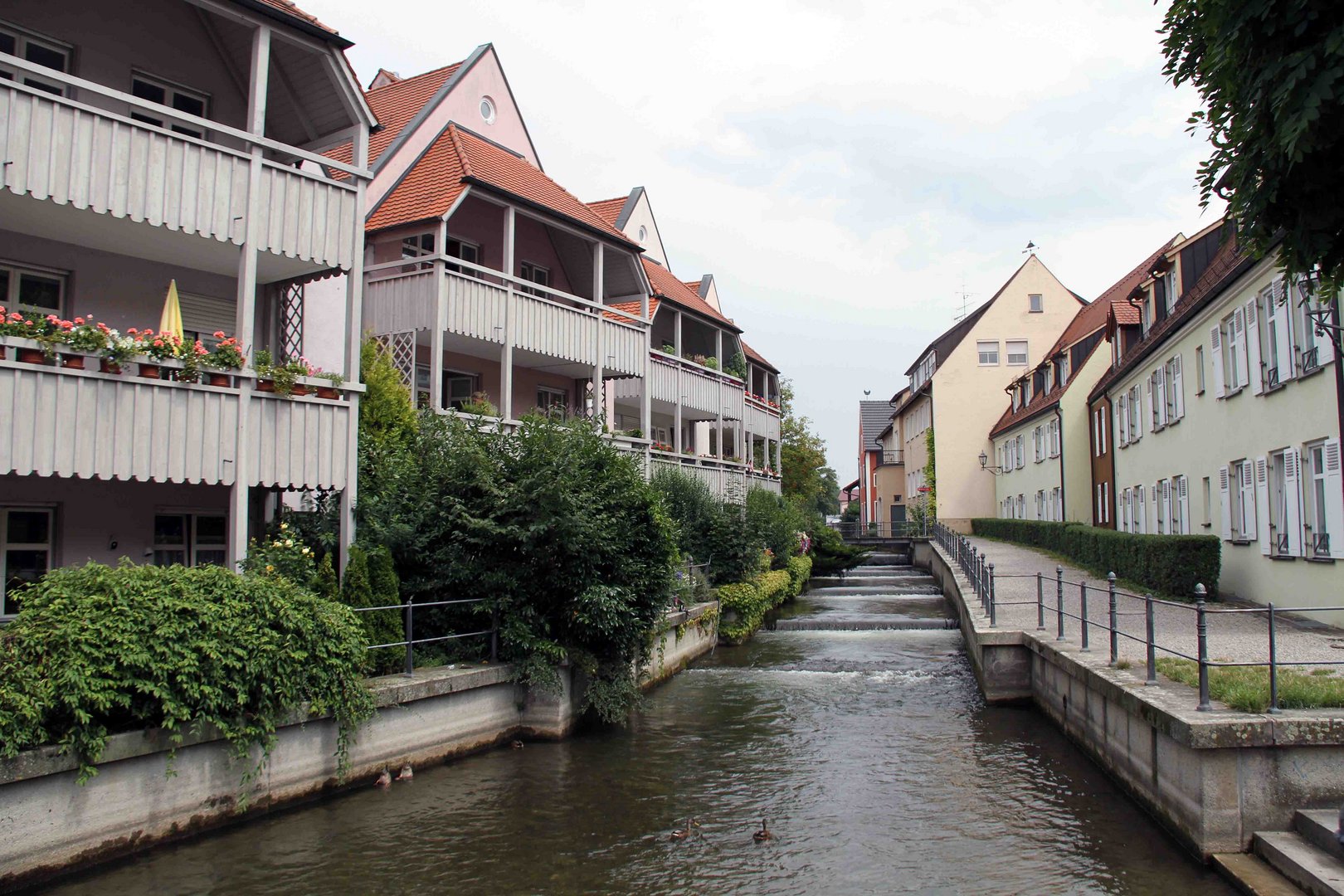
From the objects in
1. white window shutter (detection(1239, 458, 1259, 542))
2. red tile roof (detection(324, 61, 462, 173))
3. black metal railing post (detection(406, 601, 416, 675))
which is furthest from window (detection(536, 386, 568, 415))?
white window shutter (detection(1239, 458, 1259, 542))

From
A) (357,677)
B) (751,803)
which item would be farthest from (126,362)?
(751,803)

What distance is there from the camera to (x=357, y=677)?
10.0m

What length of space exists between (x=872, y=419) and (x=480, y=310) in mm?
79303

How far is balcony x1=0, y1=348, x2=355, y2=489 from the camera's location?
1004cm

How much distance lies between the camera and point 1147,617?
10273 millimetres

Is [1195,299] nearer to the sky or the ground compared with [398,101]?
nearer to the ground

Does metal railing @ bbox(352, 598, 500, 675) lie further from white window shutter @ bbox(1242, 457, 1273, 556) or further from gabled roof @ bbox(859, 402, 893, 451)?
gabled roof @ bbox(859, 402, 893, 451)

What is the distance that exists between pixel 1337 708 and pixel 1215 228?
18456mm

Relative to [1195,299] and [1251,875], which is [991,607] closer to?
[1195,299]

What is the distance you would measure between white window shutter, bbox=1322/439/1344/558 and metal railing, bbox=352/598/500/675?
1167 centimetres

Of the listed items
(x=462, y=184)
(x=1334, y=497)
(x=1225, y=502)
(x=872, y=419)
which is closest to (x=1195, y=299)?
(x=1225, y=502)

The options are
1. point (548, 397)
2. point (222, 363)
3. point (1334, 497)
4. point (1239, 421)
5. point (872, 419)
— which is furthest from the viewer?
point (872, 419)

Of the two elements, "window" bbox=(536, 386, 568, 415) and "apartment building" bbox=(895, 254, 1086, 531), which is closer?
"window" bbox=(536, 386, 568, 415)

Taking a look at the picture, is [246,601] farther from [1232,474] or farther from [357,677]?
[1232,474]
